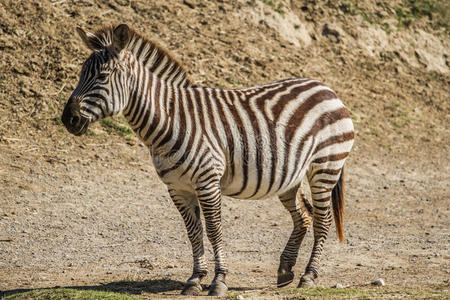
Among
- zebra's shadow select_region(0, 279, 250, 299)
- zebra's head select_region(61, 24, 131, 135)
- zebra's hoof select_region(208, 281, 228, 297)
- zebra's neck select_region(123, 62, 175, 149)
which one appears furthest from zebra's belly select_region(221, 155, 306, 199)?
zebra's head select_region(61, 24, 131, 135)

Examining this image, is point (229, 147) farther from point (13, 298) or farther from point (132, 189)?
point (132, 189)

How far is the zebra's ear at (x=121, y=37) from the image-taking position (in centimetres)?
562

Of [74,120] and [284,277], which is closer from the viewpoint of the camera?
[74,120]

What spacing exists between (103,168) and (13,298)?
515cm

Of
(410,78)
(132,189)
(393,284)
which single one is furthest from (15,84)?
(410,78)

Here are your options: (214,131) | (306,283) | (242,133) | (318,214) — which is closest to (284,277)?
(306,283)

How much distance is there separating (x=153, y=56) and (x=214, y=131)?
3.06 ft

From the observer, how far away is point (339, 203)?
6.95 meters

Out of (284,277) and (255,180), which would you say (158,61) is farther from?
(284,277)

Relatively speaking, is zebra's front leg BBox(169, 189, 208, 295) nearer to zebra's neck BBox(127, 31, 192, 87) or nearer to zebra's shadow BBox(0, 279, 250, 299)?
zebra's shadow BBox(0, 279, 250, 299)

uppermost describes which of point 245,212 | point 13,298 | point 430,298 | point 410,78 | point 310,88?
point 410,78

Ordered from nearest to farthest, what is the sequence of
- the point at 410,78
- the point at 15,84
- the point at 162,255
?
the point at 162,255 → the point at 15,84 → the point at 410,78

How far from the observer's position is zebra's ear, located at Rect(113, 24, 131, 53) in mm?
5623

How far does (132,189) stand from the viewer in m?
10.2
